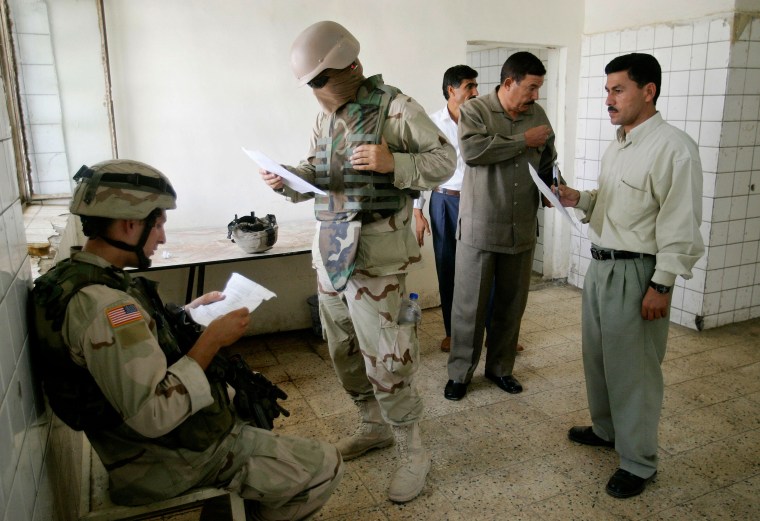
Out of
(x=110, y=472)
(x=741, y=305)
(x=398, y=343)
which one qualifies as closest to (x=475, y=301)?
(x=398, y=343)

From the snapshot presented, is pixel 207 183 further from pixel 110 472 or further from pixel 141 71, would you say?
pixel 110 472

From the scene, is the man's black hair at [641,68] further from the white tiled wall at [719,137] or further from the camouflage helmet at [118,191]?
the white tiled wall at [719,137]

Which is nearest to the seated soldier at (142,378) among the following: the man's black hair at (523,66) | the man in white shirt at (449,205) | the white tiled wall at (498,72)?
the man's black hair at (523,66)

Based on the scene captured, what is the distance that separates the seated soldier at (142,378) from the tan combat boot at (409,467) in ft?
2.06

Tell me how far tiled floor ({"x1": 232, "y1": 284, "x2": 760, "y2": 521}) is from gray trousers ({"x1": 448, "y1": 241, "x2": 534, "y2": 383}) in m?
0.18

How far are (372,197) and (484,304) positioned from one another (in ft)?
3.70

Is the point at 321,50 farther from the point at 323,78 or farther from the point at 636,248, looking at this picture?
the point at 636,248

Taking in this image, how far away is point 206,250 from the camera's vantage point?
326 cm

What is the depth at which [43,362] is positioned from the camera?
135 cm

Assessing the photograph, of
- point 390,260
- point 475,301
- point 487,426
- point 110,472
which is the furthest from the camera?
point 475,301

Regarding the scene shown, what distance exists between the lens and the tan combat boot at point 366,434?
8.25 feet

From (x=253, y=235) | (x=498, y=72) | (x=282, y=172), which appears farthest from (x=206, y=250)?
(x=498, y=72)

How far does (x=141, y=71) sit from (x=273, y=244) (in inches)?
49.8

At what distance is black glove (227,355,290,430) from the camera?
167 centimetres
